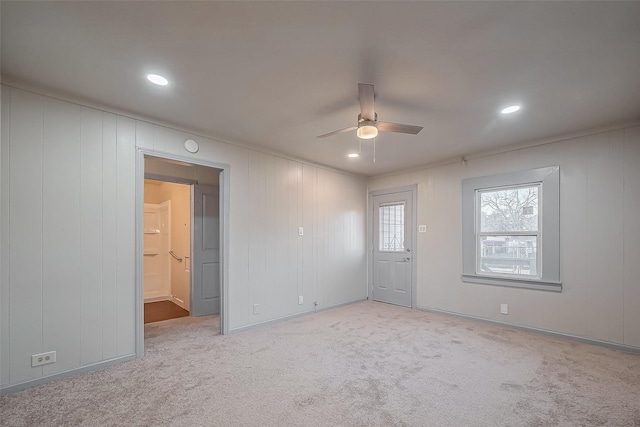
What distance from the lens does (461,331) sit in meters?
3.96

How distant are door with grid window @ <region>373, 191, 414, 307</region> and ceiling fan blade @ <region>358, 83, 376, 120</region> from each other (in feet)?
10.2

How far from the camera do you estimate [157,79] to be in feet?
8.00

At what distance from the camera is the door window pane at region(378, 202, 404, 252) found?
552 centimetres

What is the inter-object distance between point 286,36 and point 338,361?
2806 mm

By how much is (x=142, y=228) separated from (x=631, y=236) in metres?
5.15

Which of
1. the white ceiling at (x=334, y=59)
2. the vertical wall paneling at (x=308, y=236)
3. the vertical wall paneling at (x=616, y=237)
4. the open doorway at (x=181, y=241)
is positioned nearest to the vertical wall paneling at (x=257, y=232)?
the open doorway at (x=181, y=241)

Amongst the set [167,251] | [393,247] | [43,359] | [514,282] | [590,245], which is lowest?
[43,359]

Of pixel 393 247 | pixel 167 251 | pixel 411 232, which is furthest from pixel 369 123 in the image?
pixel 167 251

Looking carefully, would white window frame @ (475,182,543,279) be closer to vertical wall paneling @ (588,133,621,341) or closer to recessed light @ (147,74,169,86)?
vertical wall paneling @ (588,133,621,341)

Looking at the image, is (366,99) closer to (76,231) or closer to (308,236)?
(76,231)

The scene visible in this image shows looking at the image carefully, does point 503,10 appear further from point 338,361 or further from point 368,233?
point 368,233

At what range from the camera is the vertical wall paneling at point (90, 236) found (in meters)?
2.77

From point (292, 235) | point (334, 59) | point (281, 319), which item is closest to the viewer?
point (334, 59)

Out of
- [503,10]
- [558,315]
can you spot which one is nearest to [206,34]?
[503,10]
